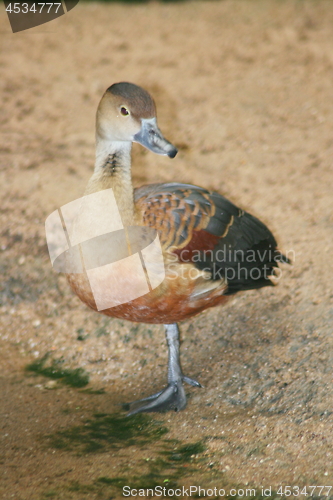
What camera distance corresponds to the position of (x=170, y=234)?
11.5 ft

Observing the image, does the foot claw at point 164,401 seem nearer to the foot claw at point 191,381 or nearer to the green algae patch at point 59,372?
the foot claw at point 191,381

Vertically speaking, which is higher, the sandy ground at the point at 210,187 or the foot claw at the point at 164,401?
the sandy ground at the point at 210,187

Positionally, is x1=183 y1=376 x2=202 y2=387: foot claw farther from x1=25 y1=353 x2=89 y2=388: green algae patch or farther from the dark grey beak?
the dark grey beak

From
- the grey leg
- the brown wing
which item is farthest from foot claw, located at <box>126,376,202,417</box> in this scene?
the brown wing

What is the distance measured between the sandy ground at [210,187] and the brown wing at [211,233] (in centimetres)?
50

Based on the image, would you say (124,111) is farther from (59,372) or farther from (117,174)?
(59,372)

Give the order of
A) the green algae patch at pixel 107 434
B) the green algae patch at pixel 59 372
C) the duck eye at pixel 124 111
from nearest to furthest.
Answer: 1. the green algae patch at pixel 107 434
2. the duck eye at pixel 124 111
3. the green algae patch at pixel 59 372

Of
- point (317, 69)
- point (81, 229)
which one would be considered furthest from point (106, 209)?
point (317, 69)

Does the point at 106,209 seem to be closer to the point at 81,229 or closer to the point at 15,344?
the point at 81,229

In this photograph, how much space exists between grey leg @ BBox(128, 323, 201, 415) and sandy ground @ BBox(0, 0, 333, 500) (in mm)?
86

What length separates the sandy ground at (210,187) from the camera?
3.19 m

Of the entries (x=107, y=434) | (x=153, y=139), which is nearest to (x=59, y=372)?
(x=107, y=434)

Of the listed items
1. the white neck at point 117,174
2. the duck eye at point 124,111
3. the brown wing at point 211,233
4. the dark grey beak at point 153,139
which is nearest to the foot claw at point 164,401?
the brown wing at point 211,233

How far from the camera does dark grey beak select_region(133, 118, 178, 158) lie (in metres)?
3.44
